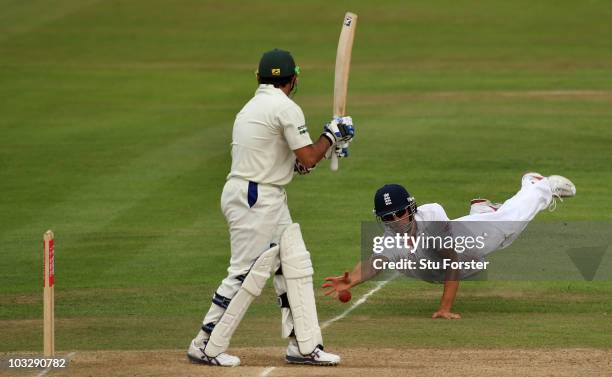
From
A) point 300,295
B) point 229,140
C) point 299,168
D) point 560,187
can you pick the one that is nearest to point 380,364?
point 300,295

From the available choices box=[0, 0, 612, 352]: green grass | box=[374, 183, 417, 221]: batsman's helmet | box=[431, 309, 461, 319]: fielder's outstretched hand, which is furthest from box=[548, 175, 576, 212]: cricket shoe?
box=[374, 183, 417, 221]: batsman's helmet

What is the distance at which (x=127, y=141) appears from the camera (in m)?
25.5

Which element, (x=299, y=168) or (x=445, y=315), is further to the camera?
(x=445, y=315)

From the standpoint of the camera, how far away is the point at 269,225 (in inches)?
406

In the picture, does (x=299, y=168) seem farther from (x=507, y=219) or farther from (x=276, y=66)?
(x=507, y=219)

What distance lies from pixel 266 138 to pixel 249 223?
666mm

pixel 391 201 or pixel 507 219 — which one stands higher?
pixel 391 201

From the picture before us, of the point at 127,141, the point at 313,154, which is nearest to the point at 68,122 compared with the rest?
the point at 127,141

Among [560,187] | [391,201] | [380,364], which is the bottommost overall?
[380,364]

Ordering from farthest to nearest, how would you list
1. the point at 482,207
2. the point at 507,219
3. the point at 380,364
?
1. the point at 482,207
2. the point at 507,219
3. the point at 380,364

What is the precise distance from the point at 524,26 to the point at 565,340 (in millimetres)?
32807

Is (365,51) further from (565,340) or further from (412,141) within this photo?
(565,340)

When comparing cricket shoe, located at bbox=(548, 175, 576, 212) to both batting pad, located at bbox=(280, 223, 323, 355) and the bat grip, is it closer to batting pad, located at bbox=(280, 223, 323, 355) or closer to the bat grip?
the bat grip

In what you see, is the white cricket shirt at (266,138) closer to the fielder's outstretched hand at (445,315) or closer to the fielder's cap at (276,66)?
the fielder's cap at (276,66)
